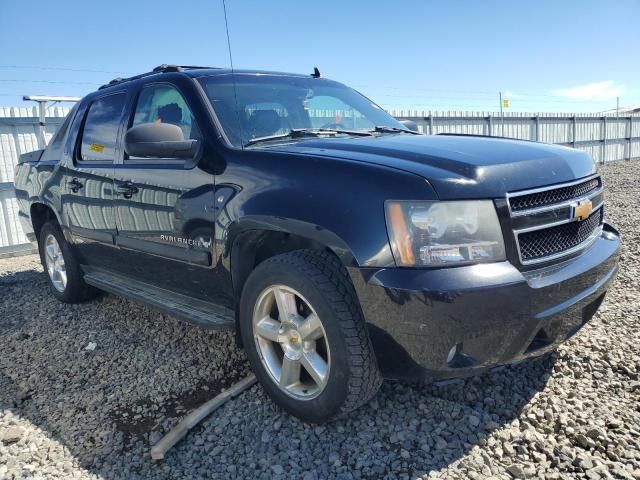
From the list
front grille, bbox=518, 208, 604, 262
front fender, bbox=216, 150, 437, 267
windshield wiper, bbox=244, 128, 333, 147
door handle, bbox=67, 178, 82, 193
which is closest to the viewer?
front fender, bbox=216, 150, 437, 267

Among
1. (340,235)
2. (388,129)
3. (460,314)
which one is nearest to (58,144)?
(388,129)

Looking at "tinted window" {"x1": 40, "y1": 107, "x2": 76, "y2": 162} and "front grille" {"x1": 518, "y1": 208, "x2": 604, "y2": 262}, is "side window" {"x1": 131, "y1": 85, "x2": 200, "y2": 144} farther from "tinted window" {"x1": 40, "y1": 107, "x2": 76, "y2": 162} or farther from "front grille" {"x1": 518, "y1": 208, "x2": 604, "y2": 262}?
"front grille" {"x1": 518, "y1": 208, "x2": 604, "y2": 262}

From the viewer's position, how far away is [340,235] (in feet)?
7.39

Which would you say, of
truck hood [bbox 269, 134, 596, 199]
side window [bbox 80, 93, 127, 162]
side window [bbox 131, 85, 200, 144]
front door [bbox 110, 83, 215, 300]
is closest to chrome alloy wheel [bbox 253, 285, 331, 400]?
front door [bbox 110, 83, 215, 300]

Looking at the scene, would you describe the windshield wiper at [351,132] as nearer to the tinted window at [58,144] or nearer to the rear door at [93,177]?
the rear door at [93,177]

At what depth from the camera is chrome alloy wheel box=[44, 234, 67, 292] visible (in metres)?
4.93

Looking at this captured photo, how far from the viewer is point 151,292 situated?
12.0 ft

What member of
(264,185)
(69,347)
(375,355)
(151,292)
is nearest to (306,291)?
(375,355)

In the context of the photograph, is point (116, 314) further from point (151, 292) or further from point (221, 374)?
point (221, 374)

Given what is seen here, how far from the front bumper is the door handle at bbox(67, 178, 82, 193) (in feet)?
9.72

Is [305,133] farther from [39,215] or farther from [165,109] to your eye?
[39,215]

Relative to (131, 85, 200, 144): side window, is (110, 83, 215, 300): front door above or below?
below

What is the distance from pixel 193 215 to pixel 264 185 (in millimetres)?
628

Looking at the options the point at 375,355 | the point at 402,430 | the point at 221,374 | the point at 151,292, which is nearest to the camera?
the point at 375,355
